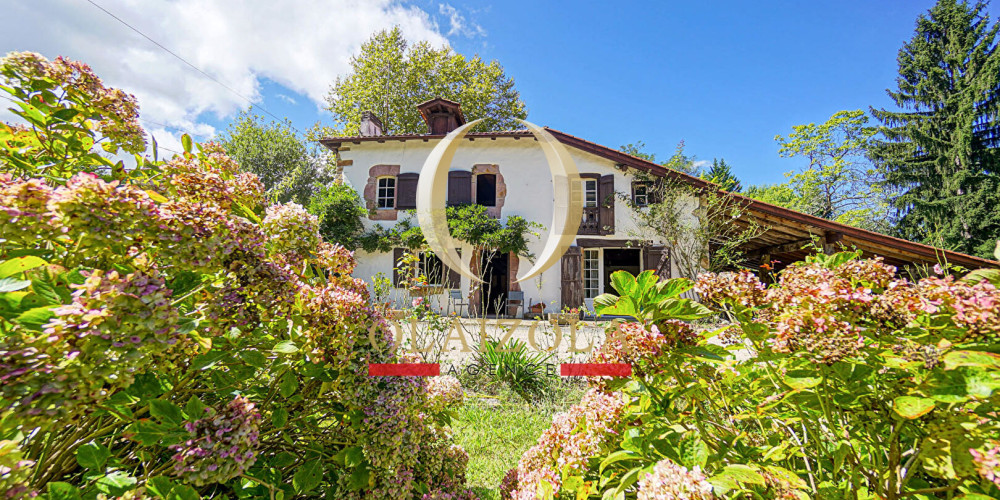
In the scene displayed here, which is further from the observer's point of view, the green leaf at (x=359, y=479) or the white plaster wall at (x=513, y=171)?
the white plaster wall at (x=513, y=171)

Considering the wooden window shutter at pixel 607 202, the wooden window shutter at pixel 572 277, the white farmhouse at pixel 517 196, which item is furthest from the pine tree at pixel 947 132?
the wooden window shutter at pixel 572 277

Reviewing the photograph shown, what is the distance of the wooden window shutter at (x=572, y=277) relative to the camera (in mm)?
9219

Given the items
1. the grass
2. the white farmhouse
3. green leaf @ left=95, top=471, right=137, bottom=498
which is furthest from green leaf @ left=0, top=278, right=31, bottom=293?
the white farmhouse

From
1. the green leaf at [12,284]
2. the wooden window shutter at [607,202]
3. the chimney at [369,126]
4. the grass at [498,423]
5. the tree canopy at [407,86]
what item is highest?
the tree canopy at [407,86]

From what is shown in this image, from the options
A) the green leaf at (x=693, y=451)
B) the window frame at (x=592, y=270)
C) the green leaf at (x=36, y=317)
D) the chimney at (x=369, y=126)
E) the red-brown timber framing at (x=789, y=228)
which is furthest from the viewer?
the chimney at (x=369, y=126)

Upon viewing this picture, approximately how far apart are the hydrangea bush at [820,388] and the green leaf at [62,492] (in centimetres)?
89

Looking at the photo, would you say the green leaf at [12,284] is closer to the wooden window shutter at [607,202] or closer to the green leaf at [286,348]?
the green leaf at [286,348]

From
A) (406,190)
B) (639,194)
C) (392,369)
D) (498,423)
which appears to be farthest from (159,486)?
(406,190)

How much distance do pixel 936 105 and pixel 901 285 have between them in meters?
22.7

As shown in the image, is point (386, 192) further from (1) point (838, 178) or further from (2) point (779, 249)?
(1) point (838, 178)

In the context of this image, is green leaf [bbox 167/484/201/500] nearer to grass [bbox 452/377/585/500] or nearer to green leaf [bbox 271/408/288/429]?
green leaf [bbox 271/408/288/429]

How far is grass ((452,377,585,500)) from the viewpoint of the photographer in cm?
209

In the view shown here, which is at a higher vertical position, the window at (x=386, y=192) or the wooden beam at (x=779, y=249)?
the window at (x=386, y=192)

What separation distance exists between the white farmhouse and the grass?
16.6 ft
